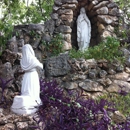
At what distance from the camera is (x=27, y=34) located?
24.8 ft

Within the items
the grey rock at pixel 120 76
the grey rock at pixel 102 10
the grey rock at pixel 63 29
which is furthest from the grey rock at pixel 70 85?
the grey rock at pixel 102 10

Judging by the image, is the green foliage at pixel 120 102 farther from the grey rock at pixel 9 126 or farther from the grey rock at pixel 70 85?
the grey rock at pixel 9 126

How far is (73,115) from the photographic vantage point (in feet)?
11.0

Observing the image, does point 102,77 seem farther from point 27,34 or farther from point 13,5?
point 13,5

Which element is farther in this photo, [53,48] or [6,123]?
[53,48]

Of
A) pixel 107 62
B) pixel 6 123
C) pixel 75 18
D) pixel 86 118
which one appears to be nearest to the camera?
pixel 86 118

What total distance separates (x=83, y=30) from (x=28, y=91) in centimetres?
524

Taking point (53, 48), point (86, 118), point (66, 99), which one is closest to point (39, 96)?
point (66, 99)

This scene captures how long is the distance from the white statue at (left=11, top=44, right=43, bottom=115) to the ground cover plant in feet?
0.52

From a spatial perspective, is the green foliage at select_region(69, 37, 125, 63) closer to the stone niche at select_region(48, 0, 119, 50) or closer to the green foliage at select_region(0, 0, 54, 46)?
the stone niche at select_region(48, 0, 119, 50)

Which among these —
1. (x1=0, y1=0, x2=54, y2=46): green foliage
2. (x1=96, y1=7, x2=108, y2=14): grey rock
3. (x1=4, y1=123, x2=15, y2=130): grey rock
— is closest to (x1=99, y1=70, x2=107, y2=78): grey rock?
(x1=96, y1=7, x2=108, y2=14): grey rock

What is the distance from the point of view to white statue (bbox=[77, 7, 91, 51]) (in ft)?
28.6

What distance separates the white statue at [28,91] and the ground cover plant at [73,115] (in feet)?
0.52

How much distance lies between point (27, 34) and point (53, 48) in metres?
0.97
